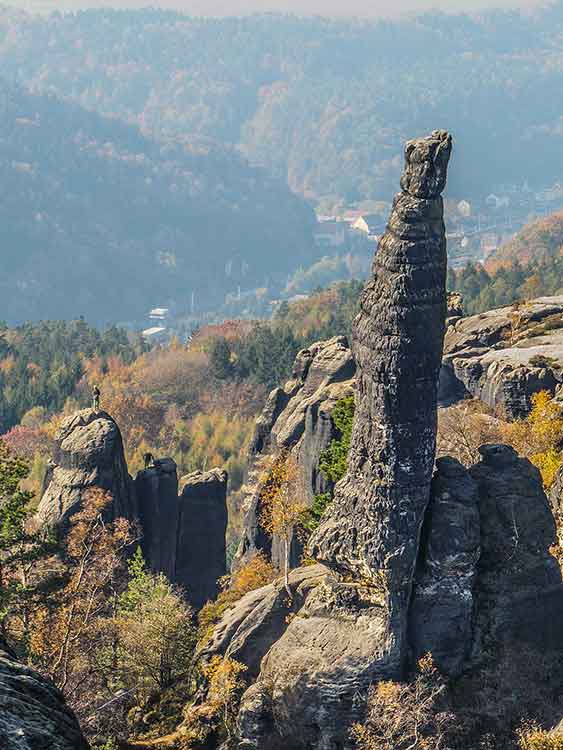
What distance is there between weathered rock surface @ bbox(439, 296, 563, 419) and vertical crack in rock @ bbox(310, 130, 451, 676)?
1195 inches

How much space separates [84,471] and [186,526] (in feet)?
28.7

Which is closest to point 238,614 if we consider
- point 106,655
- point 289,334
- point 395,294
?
point 106,655

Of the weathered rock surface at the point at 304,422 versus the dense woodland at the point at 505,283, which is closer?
the weathered rock surface at the point at 304,422

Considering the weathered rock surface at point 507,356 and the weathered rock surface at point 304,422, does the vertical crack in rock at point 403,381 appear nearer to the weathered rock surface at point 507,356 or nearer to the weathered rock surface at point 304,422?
the weathered rock surface at point 304,422

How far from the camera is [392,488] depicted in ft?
114

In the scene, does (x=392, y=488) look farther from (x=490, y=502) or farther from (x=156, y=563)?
(x=156, y=563)

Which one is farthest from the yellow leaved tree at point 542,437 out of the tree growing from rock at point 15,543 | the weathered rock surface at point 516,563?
the tree growing from rock at point 15,543

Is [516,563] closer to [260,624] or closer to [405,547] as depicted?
[405,547]

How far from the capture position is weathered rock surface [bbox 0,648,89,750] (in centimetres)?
1786

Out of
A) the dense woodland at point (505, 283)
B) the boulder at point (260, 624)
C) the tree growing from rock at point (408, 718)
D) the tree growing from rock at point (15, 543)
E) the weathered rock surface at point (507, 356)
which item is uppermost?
the dense woodland at point (505, 283)

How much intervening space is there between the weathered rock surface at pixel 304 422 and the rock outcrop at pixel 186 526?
1.74 m

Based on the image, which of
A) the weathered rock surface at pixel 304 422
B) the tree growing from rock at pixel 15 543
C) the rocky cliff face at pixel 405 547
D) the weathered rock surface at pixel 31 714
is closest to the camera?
the weathered rock surface at pixel 31 714

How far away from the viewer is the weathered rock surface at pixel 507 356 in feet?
218

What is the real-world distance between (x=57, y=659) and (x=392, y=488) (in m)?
12.4
